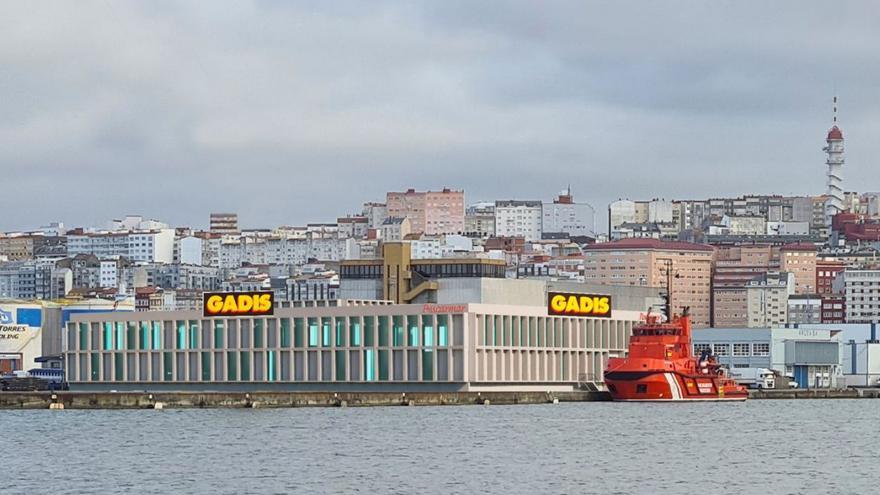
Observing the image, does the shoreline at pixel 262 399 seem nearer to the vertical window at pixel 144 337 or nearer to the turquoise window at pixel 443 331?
the turquoise window at pixel 443 331

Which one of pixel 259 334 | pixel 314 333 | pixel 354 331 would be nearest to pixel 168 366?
pixel 259 334

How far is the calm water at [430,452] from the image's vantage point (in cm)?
5541

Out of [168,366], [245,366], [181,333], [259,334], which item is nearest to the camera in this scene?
[259,334]

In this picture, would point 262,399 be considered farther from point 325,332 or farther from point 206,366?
point 206,366

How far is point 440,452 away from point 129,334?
59162mm

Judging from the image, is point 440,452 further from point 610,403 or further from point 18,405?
point 610,403

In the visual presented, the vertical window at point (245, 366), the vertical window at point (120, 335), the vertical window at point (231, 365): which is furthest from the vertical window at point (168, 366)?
the vertical window at point (245, 366)

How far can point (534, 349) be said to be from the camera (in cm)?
11756

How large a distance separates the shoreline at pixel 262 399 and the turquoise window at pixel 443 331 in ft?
13.7

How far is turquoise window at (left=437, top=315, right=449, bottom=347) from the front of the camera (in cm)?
11238

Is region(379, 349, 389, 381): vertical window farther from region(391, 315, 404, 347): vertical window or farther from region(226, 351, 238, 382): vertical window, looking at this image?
region(226, 351, 238, 382): vertical window

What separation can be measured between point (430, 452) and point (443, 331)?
154 ft

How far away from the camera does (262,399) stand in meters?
98.4

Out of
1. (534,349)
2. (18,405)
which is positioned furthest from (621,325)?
(18,405)
